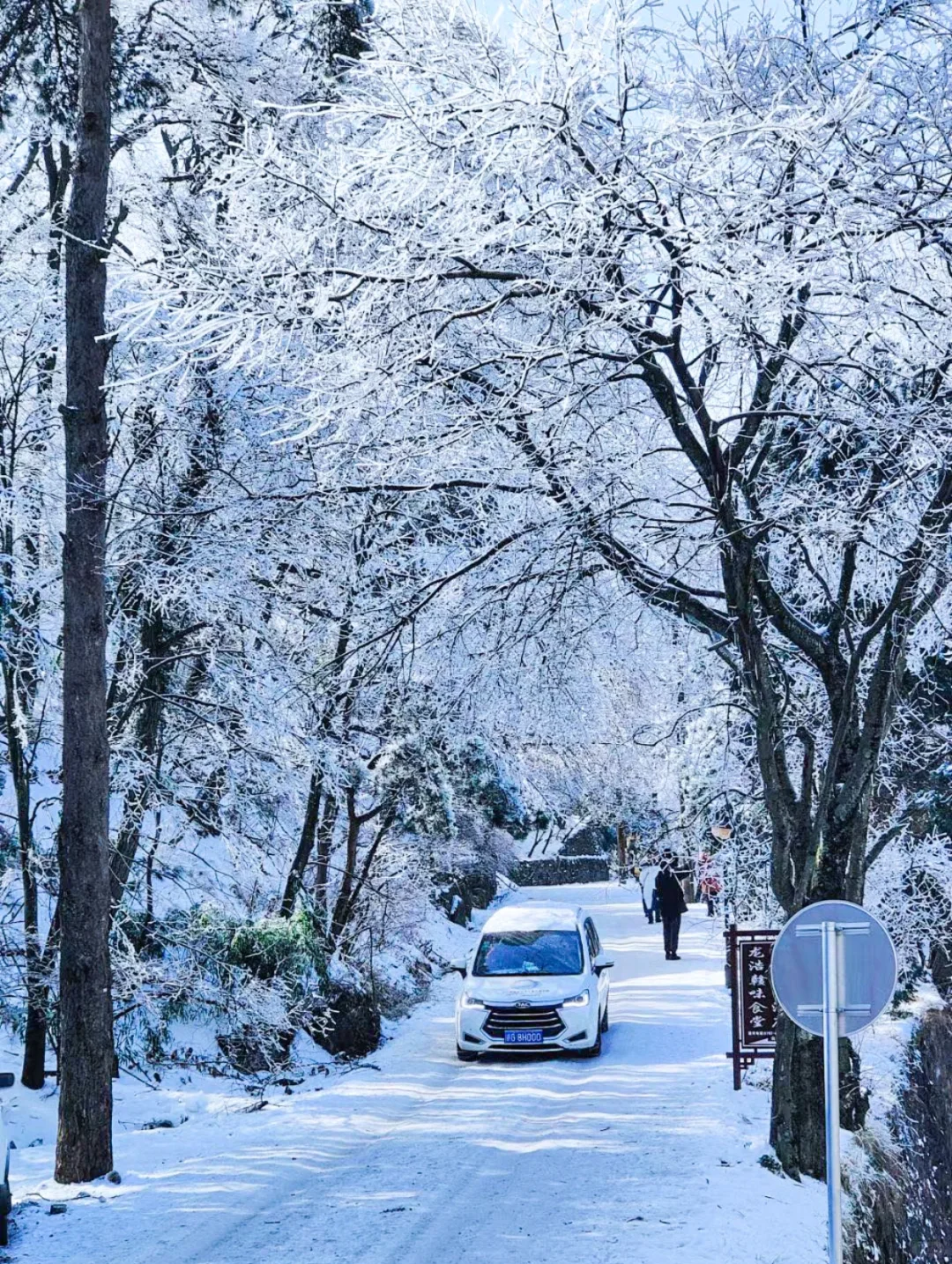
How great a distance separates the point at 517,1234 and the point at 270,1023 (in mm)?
6404

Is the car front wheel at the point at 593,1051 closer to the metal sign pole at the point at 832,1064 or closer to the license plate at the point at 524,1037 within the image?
the license plate at the point at 524,1037

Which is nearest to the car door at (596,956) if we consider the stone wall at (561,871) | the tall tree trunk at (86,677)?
the tall tree trunk at (86,677)

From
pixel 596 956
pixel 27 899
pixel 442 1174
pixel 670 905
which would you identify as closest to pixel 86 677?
pixel 27 899

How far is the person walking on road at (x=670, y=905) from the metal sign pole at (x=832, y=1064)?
18.7 meters

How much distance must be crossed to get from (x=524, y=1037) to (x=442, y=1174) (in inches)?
239

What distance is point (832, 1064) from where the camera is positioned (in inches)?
229

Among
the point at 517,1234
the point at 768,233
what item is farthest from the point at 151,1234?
the point at 768,233

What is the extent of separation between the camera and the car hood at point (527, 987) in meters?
16.3

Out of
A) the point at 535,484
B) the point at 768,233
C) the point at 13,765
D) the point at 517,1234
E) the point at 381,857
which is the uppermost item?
the point at 768,233

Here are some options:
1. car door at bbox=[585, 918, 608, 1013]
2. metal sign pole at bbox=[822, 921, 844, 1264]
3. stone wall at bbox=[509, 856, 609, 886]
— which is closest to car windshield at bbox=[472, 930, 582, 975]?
car door at bbox=[585, 918, 608, 1013]

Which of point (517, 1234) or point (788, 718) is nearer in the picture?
point (517, 1234)

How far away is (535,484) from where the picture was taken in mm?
10078

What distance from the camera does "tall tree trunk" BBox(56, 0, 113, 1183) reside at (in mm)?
10047

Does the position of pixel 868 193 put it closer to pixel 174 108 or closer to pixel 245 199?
pixel 245 199
